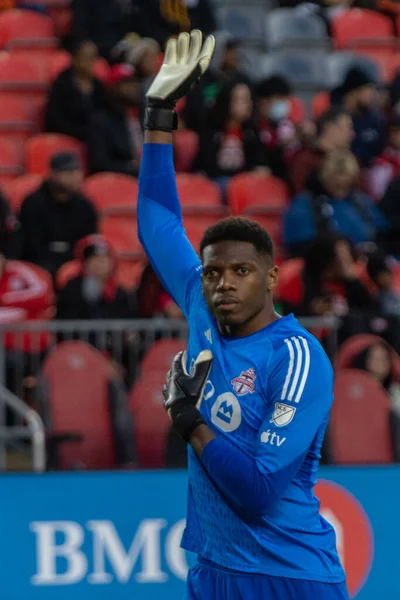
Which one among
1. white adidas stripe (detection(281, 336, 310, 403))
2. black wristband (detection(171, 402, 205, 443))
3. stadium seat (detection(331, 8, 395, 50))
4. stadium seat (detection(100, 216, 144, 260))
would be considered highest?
white adidas stripe (detection(281, 336, 310, 403))

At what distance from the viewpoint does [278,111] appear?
11.9 m

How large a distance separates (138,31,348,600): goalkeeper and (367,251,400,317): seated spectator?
557 centimetres

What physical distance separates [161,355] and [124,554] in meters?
1.86

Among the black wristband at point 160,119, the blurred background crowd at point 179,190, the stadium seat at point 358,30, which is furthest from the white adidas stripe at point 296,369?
the stadium seat at point 358,30

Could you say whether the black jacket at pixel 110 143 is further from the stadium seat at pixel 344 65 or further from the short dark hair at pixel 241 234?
the short dark hair at pixel 241 234

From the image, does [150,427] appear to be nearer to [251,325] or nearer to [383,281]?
[383,281]

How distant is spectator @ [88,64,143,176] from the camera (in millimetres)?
10625

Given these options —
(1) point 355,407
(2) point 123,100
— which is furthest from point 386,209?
(1) point 355,407

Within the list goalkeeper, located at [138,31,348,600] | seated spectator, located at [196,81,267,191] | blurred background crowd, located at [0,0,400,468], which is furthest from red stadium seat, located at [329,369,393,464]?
goalkeeper, located at [138,31,348,600]

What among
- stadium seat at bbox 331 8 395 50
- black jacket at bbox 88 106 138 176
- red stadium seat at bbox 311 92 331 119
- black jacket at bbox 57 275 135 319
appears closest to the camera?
black jacket at bbox 57 275 135 319

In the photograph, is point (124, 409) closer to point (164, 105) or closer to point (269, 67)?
point (164, 105)

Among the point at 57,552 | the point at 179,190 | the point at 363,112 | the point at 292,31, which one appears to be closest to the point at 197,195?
the point at 179,190

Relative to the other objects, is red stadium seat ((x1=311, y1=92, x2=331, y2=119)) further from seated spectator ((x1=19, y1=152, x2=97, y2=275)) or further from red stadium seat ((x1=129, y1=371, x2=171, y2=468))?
red stadium seat ((x1=129, y1=371, x2=171, y2=468))

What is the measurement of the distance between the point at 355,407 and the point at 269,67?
6.05 meters
